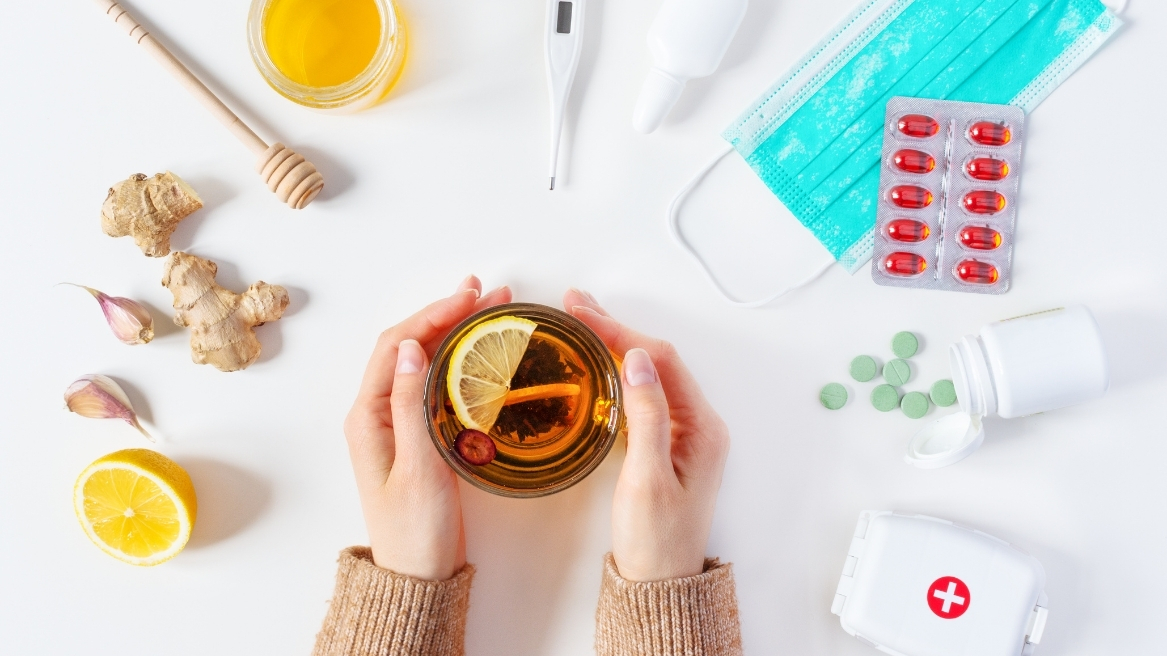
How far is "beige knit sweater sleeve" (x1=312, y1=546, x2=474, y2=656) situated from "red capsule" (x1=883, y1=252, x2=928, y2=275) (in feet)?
1.95

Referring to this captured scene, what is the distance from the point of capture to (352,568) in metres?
0.81

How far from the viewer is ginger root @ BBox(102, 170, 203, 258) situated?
0.83 meters

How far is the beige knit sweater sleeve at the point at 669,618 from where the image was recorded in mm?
755

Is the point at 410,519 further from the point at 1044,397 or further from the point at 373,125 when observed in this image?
the point at 1044,397

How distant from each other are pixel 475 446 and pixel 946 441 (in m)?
0.56

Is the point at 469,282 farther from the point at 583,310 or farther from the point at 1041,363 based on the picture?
the point at 1041,363

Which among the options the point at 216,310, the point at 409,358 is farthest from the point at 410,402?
the point at 216,310

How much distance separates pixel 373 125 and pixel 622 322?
1.19ft

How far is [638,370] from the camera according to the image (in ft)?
2.26

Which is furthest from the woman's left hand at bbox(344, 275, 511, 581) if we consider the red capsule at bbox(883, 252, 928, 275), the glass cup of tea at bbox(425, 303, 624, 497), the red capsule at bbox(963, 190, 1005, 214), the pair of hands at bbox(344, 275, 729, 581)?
the red capsule at bbox(963, 190, 1005, 214)

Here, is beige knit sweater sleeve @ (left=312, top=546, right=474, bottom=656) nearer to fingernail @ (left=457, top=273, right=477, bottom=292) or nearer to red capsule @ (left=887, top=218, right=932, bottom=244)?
fingernail @ (left=457, top=273, right=477, bottom=292)

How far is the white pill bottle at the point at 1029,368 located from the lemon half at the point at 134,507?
84cm

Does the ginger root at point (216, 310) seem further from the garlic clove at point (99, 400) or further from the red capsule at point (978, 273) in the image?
the red capsule at point (978, 273)

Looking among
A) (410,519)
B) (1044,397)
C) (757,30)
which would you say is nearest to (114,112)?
(410,519)
